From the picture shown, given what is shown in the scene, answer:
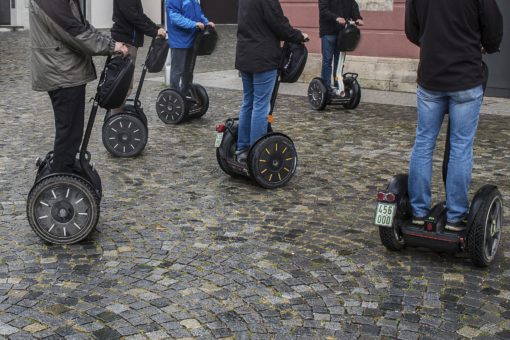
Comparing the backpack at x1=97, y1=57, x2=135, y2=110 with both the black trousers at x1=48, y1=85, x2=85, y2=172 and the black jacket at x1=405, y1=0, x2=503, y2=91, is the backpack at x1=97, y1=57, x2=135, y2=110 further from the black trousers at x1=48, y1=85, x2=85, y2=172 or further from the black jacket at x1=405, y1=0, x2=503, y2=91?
the black jacket at x1=405, y1=0, x2=503, y2=91

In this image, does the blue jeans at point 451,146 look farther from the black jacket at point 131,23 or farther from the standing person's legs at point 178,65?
the standing person's legs at point 178,65

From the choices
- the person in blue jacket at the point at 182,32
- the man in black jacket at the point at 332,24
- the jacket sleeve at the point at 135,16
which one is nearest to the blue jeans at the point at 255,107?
the jacket sleeve at the point at 135,16

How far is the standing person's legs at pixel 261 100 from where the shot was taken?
677 centimetres

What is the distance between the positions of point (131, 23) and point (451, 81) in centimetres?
453

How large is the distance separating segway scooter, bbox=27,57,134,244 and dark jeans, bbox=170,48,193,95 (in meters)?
4.30

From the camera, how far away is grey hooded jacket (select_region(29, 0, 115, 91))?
16.9 ft

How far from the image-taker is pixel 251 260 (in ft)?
16.2

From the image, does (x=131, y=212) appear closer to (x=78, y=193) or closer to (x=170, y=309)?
(x=78, y=193)

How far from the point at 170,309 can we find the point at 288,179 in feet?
9.08

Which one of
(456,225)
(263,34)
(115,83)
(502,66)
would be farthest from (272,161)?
(502,66)

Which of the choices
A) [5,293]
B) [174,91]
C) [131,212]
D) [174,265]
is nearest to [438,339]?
[174,265]

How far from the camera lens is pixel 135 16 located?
829 centimetres

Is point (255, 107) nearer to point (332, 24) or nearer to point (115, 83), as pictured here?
A: point (115, 83)

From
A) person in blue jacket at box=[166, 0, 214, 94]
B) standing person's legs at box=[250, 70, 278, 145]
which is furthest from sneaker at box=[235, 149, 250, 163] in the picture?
person in blue jacket at box=[166, 0, 214, 94]
